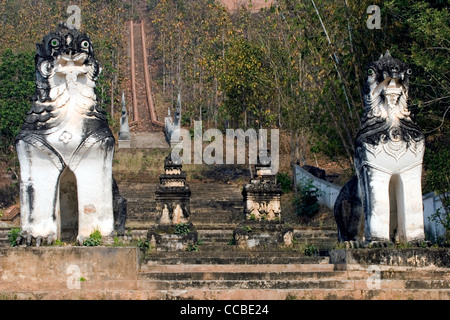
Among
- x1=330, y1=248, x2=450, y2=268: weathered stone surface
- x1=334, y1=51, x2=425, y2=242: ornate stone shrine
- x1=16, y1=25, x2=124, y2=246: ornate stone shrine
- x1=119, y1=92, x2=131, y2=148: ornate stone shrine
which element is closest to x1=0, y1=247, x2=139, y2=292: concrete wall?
x1=16, y1=25, x2=124, y2=246: ornate stone shrine

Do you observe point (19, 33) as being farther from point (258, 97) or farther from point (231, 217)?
point (231, 217)

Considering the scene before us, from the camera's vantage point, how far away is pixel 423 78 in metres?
17.4

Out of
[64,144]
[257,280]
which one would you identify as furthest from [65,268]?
[257,280]

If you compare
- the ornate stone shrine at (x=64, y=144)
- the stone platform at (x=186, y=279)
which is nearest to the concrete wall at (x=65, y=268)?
the stone platform at (x=186, y=279)

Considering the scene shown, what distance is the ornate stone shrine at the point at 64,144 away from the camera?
1226 centimetres

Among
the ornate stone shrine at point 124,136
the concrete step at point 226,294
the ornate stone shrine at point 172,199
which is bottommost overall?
the concrete step at point 226,294

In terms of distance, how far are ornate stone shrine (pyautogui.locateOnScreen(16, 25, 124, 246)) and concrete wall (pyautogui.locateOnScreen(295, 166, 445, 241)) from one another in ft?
20.1

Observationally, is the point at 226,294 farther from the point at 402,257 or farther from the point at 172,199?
the point at 172,199

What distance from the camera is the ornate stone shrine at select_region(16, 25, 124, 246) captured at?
1226 cm

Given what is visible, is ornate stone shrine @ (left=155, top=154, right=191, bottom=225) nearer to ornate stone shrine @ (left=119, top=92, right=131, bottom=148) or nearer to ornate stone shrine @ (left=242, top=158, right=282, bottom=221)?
ornate stone shrine @ (left=242, top=158, right=282, bottom=221)

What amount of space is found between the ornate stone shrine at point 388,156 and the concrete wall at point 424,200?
271 centimetres

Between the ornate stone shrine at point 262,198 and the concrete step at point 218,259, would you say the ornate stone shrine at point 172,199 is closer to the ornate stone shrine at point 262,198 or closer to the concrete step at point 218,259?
the ornate stone shrine at point 262,198

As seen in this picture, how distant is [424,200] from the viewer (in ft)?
64.0

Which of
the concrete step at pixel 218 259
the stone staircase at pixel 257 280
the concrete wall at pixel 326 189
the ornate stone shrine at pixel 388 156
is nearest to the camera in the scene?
the stone staircase at pixel 257 280
